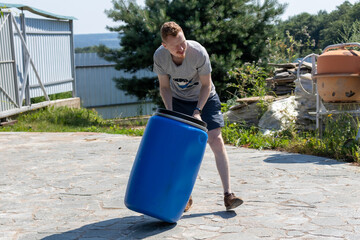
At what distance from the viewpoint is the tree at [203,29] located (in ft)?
40.1

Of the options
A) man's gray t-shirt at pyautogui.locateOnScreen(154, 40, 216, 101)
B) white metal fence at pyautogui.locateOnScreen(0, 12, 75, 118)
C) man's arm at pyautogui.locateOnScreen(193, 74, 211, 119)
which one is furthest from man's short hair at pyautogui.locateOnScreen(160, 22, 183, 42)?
white metal fence at pyautogui.locateOnScreen(0, 12, 75, 118)

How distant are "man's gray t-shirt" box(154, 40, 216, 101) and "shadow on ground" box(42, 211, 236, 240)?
1.03 meters

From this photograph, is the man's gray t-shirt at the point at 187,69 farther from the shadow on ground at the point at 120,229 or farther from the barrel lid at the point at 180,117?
the shadow on ground at the point at 120,229

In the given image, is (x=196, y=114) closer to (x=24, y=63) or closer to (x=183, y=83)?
(x=183, y=83)

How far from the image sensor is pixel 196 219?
13.8ft

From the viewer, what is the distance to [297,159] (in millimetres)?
6477

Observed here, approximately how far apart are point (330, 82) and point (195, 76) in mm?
2946

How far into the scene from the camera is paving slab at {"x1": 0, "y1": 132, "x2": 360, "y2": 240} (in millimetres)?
3898

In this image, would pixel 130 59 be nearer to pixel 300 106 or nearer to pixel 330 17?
pixel 300 106

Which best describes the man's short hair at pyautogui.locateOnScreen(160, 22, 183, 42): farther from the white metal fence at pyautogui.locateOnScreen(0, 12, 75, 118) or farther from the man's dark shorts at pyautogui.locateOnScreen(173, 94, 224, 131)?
the white metal fence at pyautogui.locateOnScreen(0, 12, 75, 118)

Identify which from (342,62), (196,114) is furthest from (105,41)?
(196,114)

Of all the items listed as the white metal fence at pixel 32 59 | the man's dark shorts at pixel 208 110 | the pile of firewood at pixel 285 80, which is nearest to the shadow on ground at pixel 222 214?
the man's dark shorts at pixel 208 110

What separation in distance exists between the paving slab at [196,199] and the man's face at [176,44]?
1.34m

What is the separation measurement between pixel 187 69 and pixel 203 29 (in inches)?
331
